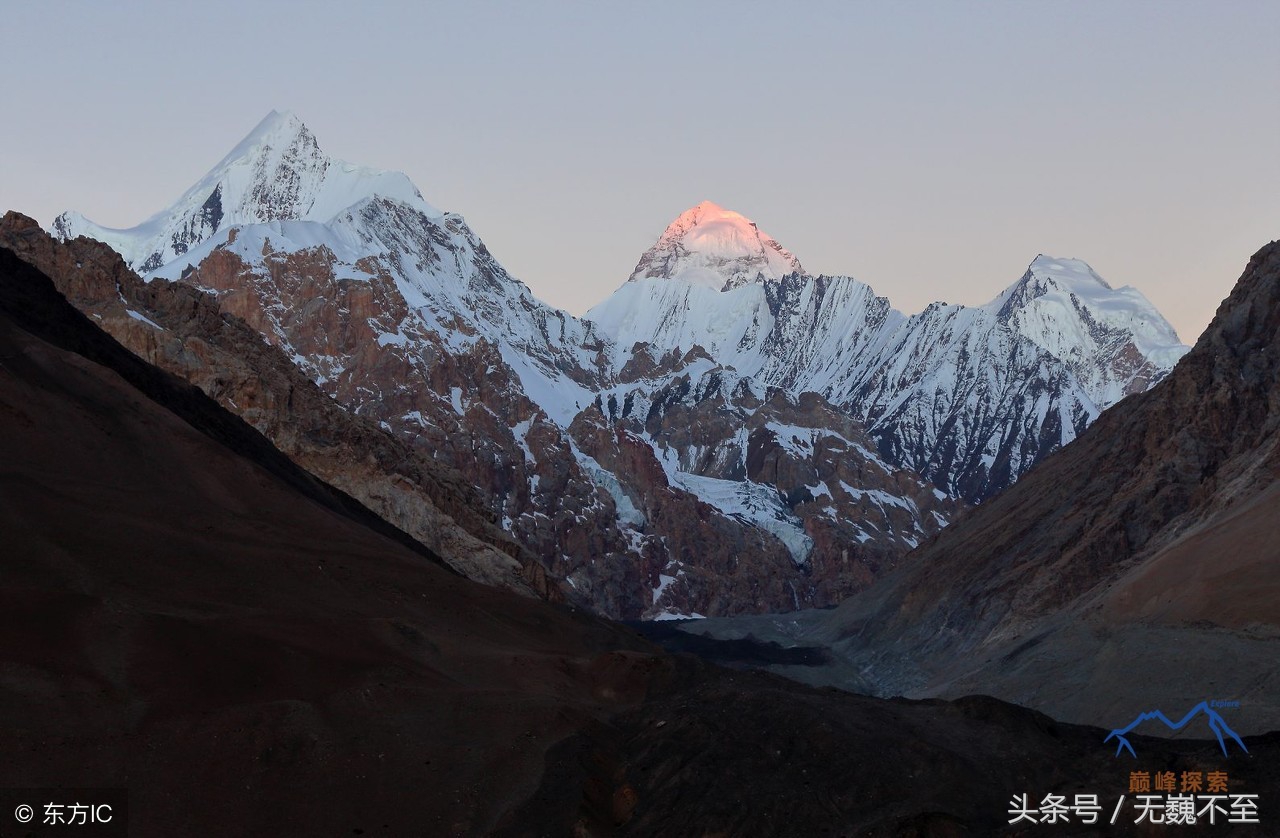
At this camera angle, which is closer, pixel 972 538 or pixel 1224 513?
pixel 1224 513

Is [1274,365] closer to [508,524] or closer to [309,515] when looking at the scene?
[309,515]

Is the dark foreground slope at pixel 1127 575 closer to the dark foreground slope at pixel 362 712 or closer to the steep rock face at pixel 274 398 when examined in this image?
the dark foreground slope at pixel 362 712

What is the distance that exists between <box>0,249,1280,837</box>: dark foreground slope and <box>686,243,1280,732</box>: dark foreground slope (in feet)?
70.5

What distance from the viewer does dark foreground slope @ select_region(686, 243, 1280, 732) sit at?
2677 inches

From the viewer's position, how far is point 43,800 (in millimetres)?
31422

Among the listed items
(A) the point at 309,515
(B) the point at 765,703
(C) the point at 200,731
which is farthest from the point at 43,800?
(A) the point at 309,515

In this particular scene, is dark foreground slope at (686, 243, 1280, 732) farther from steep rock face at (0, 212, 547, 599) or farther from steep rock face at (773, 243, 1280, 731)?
steep rock face at (0, 212, 547, 599)

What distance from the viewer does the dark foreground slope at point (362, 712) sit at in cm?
3422

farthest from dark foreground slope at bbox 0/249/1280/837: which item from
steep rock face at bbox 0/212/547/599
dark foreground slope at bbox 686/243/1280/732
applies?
steep rock face at bbox 0/212/547/599

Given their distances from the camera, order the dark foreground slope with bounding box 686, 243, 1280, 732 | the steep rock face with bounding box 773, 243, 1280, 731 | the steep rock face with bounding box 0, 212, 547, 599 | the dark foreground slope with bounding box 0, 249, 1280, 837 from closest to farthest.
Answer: the dark foreground slope with bounding box 0, 249, 1280, 837
the dark foreground slope with bounding box 686, 243, 1280, 732
the steep rock face with bounding box 773, 243, 1280, 731
the steep rock face with bounding box 0, 212, 547, 599

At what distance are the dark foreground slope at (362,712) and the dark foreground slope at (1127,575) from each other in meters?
21.5

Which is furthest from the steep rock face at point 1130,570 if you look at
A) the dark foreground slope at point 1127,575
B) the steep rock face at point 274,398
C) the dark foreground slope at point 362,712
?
the steep rock face at point 274,398

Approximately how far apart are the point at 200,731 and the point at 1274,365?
3553 inches

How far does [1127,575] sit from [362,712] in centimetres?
6320
